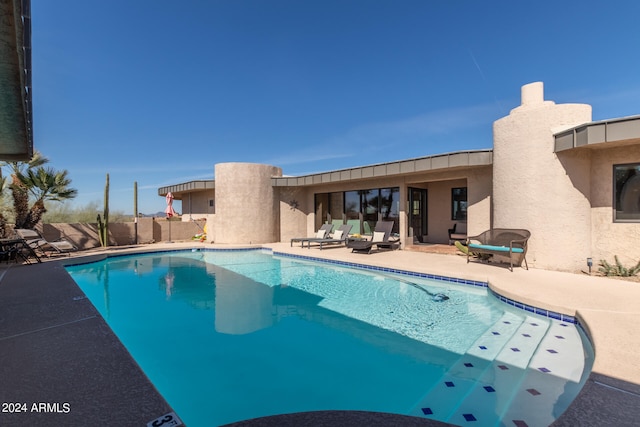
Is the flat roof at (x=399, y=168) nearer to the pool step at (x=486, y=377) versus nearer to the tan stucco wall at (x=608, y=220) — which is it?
the tan stucco wall at (x=608, y=220)

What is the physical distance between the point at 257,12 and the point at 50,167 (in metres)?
11.3

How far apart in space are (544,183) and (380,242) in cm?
552

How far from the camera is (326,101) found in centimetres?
1806

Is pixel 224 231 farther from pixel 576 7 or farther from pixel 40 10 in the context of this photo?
pixel 576 7

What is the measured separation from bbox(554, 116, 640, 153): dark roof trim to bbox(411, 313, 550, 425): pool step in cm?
450

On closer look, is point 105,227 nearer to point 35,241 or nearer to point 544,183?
point 35,241

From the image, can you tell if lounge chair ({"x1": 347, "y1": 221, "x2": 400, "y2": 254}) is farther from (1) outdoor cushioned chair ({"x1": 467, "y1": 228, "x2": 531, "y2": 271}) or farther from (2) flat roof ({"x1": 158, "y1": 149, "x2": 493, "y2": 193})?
(1) outdoor cushioned chair ({"x1": 467, "y1": 228, "x2": 531, "y2": 271})

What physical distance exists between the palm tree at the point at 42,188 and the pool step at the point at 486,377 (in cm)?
1577

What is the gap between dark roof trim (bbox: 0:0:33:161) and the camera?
8.93 ft

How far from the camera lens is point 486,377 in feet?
11.1

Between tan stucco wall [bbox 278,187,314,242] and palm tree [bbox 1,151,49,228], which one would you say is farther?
tan stucco wall [bbox 278,187,314,242]

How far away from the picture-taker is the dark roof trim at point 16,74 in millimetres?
2722

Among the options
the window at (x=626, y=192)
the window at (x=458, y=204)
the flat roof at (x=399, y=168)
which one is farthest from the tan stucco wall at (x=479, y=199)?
the window at (x=626, y=192)

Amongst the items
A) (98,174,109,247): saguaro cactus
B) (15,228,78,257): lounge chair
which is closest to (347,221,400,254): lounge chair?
(15,228,78,257): lounge chair
